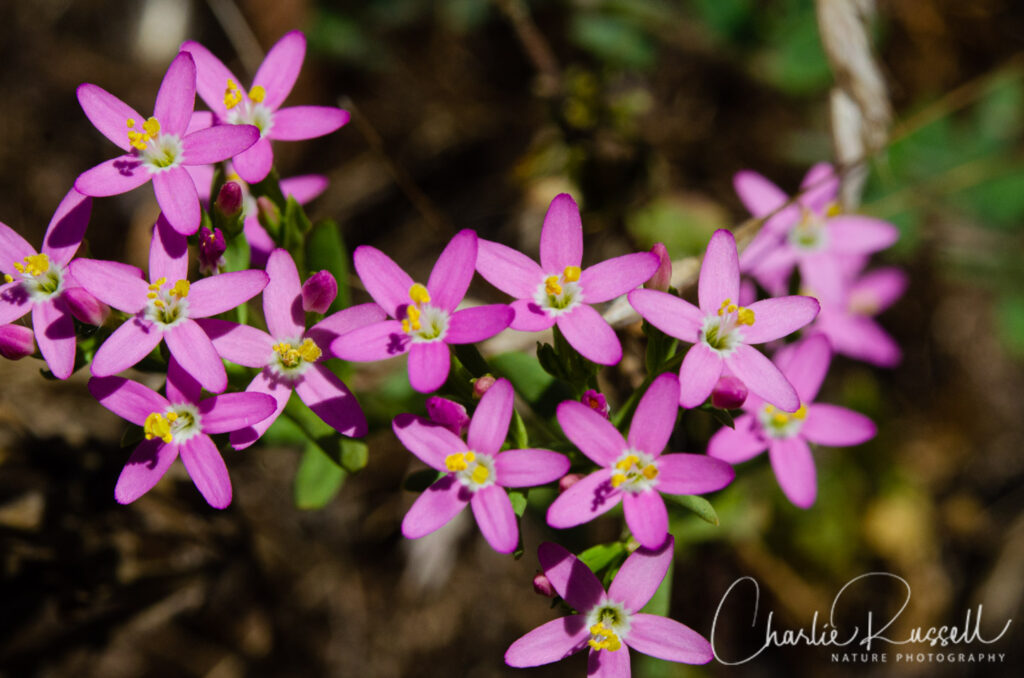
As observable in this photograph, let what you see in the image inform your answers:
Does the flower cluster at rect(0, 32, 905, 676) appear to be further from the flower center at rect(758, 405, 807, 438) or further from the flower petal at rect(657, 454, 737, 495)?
the flower center at rect(758, 405, 807, 438)

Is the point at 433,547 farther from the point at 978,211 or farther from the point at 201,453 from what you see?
the point at 978,211

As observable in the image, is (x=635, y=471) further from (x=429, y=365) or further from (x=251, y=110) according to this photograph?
(x=251, y=110)

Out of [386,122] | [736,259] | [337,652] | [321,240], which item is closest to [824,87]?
[736,259]

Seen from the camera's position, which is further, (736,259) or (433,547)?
(433,547)

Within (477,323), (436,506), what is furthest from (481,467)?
(477,323)

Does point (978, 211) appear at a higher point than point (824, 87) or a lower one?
lower

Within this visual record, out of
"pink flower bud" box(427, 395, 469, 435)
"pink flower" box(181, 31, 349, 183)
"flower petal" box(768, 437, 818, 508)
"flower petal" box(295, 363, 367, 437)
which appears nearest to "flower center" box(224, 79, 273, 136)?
"pink flower" box(181, 31, 349, 183)
